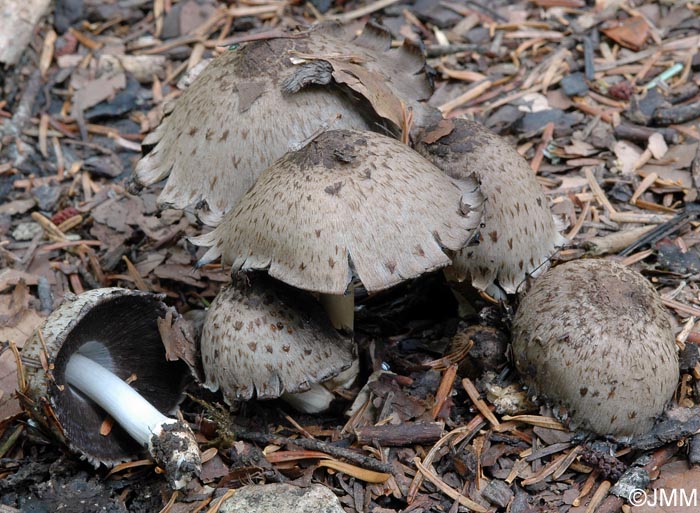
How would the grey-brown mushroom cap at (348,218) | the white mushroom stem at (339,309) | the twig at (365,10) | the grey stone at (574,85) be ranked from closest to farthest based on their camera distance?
the grey-brown mushroom cap at (348,218) → the white mushroom stem at (339,309) → the grey stone at (574,85) → the twig at (365,10)

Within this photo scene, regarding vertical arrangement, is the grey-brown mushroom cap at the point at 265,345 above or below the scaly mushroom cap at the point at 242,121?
below

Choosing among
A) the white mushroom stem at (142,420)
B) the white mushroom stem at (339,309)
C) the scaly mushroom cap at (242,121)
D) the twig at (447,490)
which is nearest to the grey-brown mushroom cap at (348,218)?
the scaly mushroom cap at (242,121)

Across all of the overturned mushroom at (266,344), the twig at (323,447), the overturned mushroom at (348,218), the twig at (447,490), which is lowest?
the twig at (447,490)

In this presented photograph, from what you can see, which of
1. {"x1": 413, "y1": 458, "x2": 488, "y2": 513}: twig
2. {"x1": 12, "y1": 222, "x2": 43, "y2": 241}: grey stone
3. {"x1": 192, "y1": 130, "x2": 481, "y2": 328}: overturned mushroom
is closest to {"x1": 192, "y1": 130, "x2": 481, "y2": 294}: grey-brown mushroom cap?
{"x1": 192, "y1": 130, "x2": 481, "y2": 328}: overturned mushroom

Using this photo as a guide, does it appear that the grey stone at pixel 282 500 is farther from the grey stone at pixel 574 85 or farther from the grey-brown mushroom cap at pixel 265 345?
the grey stone at pixel 574 85

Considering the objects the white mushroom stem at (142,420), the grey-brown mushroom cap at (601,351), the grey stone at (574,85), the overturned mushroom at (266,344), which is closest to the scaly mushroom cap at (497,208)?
the grey-brown mushroom cap at (601,351)

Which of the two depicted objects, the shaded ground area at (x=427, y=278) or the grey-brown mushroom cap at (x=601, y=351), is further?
the shaded ground area at (x=427, y=278)

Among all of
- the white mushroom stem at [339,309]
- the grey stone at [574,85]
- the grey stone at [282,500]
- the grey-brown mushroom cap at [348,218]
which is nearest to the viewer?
the grey-brown mushroom cap at [348,218]

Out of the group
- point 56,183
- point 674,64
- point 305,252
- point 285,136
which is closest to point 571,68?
point 674,64
